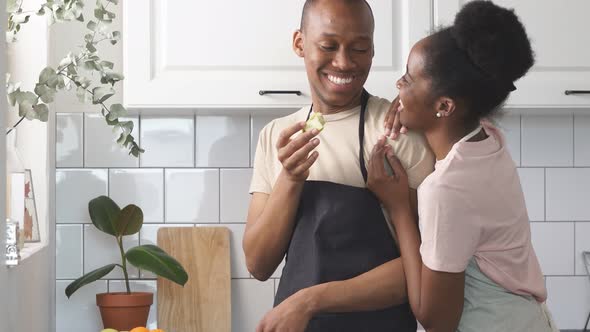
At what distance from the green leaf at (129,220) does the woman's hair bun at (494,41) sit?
1211mm

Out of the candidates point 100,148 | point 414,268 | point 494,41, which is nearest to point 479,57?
point 494,41

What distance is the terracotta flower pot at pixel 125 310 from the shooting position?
7.77ft

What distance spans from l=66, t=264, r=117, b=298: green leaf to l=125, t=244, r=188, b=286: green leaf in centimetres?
8

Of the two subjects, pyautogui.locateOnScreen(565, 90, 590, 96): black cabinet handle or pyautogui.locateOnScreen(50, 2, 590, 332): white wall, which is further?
pyautogui.locateOnScreen(50, 2, 590, 332): white wall

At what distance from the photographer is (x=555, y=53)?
2.30 metres

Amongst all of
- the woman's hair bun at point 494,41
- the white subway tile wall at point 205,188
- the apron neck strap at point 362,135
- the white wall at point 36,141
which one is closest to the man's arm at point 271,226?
the apron neck strap at point 362,135

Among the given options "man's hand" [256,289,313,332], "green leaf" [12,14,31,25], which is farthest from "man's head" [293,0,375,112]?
"green leaf" [12,14,31,25]

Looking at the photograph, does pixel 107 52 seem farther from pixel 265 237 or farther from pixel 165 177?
pixel 265 237

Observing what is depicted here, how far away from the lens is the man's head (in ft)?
5.19

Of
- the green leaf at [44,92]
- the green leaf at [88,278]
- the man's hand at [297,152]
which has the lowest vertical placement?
the green leaf at [88,278]

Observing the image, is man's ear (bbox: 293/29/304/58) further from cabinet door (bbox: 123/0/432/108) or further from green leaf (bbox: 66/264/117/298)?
green leaf (bbox: 66/264/117/298)

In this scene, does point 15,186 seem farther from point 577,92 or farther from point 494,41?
point 577,92

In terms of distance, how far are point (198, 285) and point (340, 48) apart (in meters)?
1.10

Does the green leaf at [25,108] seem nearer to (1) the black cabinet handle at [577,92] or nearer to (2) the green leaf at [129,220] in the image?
(2) the green leaf at [129,220]
